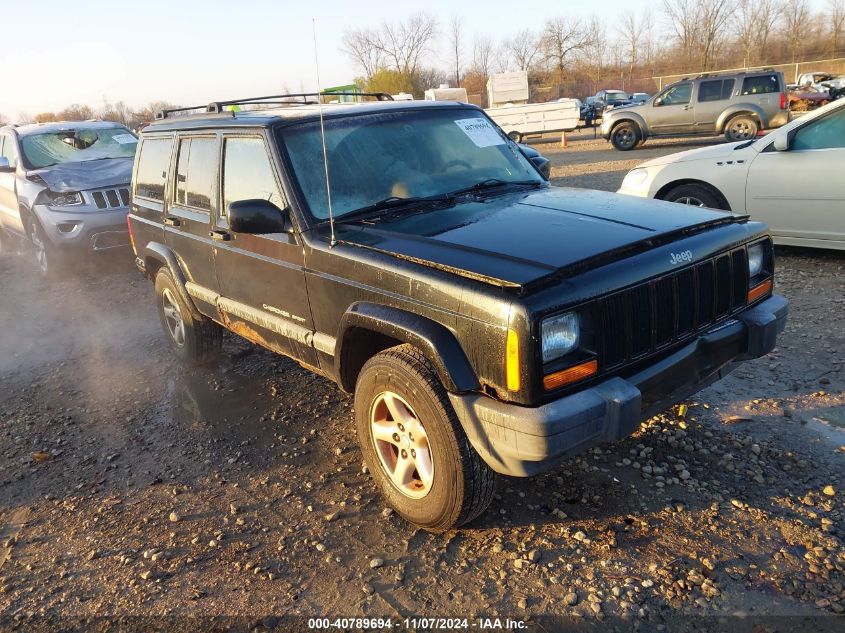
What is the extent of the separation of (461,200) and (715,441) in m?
1.97

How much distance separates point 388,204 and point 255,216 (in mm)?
718

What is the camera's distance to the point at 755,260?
3.30 metres

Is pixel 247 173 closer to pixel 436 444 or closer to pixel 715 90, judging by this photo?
pixel 436 444

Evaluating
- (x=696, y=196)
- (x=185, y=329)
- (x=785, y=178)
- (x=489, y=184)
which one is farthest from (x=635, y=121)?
(x=185, y=329)

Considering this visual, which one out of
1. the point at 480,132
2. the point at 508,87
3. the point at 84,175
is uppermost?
the point at 508,87

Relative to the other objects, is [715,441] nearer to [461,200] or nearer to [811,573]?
[811,573]

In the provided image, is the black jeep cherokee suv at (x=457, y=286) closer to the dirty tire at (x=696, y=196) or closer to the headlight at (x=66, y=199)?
the dirty tire at (x=696, y=196)

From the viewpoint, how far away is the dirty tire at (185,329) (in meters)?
5.07

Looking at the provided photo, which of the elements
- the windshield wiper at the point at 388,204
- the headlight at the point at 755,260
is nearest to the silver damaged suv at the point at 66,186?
the windshield wiper at the point at 388,204

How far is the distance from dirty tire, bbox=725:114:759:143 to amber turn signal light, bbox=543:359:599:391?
17648mm

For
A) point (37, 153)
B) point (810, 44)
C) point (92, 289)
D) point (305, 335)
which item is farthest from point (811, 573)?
point (810, 44)

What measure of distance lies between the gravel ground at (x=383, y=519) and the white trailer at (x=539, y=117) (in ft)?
67.2

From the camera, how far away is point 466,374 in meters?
2.55

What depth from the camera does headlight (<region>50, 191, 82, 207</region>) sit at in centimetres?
852
